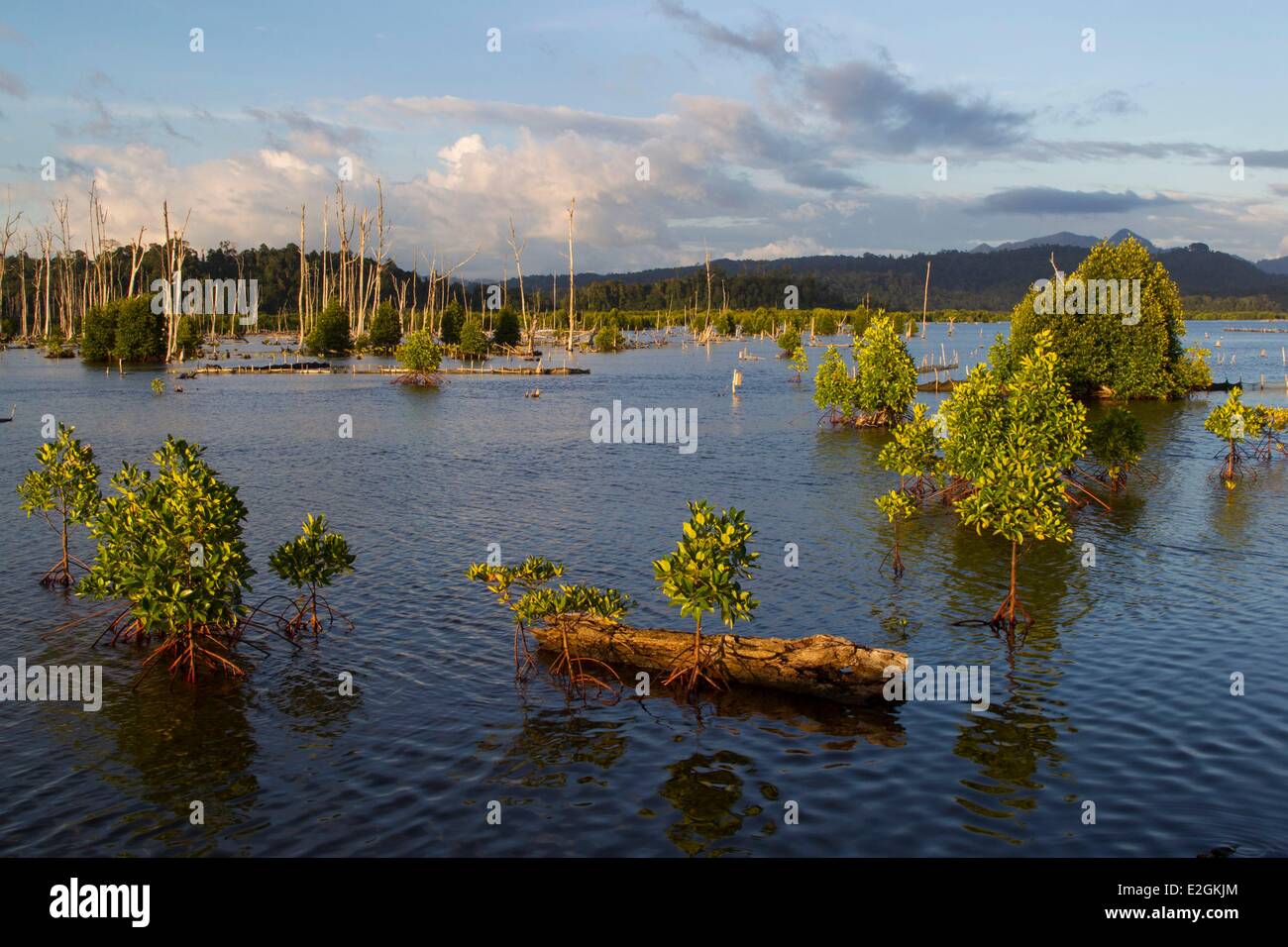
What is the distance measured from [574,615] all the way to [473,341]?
101 meters

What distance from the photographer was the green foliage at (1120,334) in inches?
2771

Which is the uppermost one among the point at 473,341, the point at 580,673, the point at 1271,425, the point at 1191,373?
the point at 473,341

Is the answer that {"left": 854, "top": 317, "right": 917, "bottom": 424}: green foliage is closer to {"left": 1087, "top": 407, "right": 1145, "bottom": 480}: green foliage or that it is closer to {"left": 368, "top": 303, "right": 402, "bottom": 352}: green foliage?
{"left": 1087, "top": 407, "right": 1145, "bottom": 480}: green foliage

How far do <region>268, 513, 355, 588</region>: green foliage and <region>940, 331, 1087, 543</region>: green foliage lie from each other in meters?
15.3

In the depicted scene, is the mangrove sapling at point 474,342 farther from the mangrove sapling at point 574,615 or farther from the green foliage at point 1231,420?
the mangrove sapling at point 574,615

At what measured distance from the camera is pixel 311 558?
22797 millimetres

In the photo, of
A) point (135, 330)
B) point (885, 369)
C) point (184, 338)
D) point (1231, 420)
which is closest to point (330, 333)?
point (184, 338)

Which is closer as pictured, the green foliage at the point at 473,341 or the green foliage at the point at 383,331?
the green foliage at the point at 473,341

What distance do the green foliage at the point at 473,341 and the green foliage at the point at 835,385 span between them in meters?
63.9

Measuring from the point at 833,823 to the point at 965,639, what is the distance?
9.57m

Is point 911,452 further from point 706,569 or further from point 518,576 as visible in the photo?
point 518,576

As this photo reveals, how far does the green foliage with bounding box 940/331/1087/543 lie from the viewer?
24062 mm

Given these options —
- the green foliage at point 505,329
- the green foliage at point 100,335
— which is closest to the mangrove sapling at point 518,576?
the green foliage at point 100,335

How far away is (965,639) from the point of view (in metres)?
23.2
